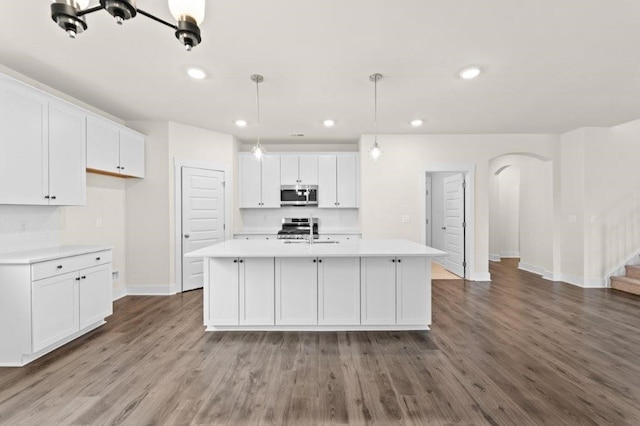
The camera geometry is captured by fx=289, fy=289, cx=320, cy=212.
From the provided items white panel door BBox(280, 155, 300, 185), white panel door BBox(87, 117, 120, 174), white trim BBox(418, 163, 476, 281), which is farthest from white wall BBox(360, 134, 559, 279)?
white panel door BBox(87, 117, 120, 174)

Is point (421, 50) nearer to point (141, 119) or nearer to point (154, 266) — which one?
point (141, 119)

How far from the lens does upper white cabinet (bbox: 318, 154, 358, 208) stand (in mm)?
5652

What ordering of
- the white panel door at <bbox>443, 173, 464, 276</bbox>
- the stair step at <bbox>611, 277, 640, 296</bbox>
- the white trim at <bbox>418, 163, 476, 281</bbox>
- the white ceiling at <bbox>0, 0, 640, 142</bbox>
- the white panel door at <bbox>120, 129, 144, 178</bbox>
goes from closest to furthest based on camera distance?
the white ceiling at <bbox>0, 0, 640, 142</bbox>, the white panel door at <bbox>120, 129, 144, 178</bbox>, the stair step at <bbox>611, 277, 640, 296</bbox>, the white trim at <bbox>418, 163, 476, 281</bbox>, the white panel door at <bbox>443, 173, 464, 276</bbox>

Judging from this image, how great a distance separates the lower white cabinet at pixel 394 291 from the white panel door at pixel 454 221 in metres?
2.85

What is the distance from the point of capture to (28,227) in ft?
9.97

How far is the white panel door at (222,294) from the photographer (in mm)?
3049

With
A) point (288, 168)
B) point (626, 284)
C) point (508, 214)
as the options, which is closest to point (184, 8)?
point (288, 168)

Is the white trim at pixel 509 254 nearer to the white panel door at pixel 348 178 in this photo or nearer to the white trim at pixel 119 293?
the white panel door at pixel 348 178

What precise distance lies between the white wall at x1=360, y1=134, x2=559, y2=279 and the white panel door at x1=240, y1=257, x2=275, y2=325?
8.56 ft

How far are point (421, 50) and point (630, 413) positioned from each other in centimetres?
301

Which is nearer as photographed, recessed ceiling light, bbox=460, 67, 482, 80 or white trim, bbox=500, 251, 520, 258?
recessed ceiling light, bbox=460, 67, 482, 80

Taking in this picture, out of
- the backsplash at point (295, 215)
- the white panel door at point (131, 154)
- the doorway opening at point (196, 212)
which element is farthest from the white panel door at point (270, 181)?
the white panel door at point (131, 154)

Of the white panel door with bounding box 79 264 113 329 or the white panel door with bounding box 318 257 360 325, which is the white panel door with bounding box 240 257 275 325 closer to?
the white panel door with bounding box 318 257 360 325

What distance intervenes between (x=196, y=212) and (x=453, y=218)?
4.84 m
